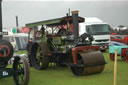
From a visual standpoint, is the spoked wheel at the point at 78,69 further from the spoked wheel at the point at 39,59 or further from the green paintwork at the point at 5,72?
the green paintwork at the point at 5,72

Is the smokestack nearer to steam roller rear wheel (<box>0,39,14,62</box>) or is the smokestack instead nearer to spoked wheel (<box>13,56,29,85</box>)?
spoked wheel (<box>13,56,29,85</box>)

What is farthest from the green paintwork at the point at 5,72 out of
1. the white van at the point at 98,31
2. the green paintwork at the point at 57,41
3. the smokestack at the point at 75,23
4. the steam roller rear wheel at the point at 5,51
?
the white van at the point at 98,31

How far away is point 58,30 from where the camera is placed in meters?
7.24

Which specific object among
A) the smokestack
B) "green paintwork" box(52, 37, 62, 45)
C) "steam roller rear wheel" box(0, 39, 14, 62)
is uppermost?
the smokestack

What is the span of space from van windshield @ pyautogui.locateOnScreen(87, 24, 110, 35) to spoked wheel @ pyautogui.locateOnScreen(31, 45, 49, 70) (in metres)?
5.74

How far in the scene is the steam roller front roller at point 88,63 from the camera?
5.50m

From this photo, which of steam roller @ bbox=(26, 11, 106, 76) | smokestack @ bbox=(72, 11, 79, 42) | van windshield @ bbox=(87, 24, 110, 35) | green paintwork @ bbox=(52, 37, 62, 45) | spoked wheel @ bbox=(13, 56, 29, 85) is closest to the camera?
spoked wheel @ bbox=(13, 56, 29, 85)

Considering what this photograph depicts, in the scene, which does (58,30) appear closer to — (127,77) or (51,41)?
(51,41)

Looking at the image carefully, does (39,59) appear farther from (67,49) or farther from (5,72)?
(5,72)

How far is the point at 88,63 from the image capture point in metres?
5.50

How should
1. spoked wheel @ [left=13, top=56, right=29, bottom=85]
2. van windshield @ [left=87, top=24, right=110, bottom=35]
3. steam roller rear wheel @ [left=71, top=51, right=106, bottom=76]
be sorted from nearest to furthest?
spoked wheel @ [left=13, top=56, right=29, bottom=85] → steam roller rear wheel @ [left=71, top=51, right=106, bottom=76] → van windshield @ [left=87, top=24, right=110, bottom=35]

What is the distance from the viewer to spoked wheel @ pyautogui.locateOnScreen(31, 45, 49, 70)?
22.3ft

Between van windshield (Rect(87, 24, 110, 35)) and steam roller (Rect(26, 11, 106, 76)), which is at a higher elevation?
van windshield (Rect(87, 24, 110, 35))

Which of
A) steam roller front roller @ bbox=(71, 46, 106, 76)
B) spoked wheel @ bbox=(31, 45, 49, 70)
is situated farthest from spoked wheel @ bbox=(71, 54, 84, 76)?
spoked wheel @ bbox=(31, 45, 49, 70)
